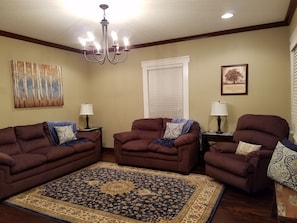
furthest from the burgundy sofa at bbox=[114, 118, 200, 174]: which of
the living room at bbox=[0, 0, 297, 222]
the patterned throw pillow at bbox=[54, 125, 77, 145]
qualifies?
the patterned throw pillow at bbox=[54, 125, 77, 145]

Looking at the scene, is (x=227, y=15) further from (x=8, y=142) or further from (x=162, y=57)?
(x=8, y=142)

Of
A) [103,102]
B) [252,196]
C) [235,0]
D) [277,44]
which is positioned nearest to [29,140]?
[103,102]

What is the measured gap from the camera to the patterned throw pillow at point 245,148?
330 centimetres

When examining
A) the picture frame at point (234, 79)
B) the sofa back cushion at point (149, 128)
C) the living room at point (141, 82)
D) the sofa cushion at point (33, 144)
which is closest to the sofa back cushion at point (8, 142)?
the sofa cushion at point (33, 144)

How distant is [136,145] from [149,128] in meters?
0.71

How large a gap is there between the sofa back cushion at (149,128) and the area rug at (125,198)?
101 centimetres

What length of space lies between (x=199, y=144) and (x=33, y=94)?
11.7ft

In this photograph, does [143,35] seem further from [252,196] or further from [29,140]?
[252,196]

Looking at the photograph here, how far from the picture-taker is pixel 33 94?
4.52 metres

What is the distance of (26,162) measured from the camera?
3.29m

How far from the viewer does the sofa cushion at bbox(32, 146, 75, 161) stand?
3.66 m

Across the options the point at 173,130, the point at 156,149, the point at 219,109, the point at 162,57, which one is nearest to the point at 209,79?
the point at 219,109

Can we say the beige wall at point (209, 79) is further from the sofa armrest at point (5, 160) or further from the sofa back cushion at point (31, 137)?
the sofa armrest at point (5, 160)

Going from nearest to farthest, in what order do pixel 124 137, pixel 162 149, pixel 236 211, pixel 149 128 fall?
pixel 236 211 → pixel 162 149 → pixel 124 137 → pixel 149 128
